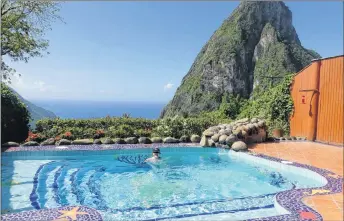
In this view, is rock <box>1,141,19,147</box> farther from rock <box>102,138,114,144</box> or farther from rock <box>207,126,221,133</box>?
rock <box>207,126,221,133</box>

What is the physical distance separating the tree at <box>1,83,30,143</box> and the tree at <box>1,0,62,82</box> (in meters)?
0.79

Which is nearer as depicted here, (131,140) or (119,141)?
(119,141)

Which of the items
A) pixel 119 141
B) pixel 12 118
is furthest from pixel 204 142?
pixel 12 118

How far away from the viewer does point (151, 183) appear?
7.47 metres

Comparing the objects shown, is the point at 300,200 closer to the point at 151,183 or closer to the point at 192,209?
the point at 192,209

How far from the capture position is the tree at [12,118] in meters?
10.3

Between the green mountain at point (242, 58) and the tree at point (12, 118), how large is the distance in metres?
47.4

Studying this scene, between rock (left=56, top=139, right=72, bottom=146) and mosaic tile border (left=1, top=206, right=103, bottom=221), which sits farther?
rock (left=56, top=139, right=72, bottom=146)

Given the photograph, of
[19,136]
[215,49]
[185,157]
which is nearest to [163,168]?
[185,157]

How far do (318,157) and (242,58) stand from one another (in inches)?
2383

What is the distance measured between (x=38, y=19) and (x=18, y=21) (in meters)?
0.93

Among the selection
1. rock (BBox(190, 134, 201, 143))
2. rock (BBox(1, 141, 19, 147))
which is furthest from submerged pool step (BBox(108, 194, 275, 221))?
rock (BBox(1, 141, 19, 147))

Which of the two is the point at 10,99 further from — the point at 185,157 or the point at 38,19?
the point at 185,157

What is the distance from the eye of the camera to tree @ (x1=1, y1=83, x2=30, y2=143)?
1032 cm
